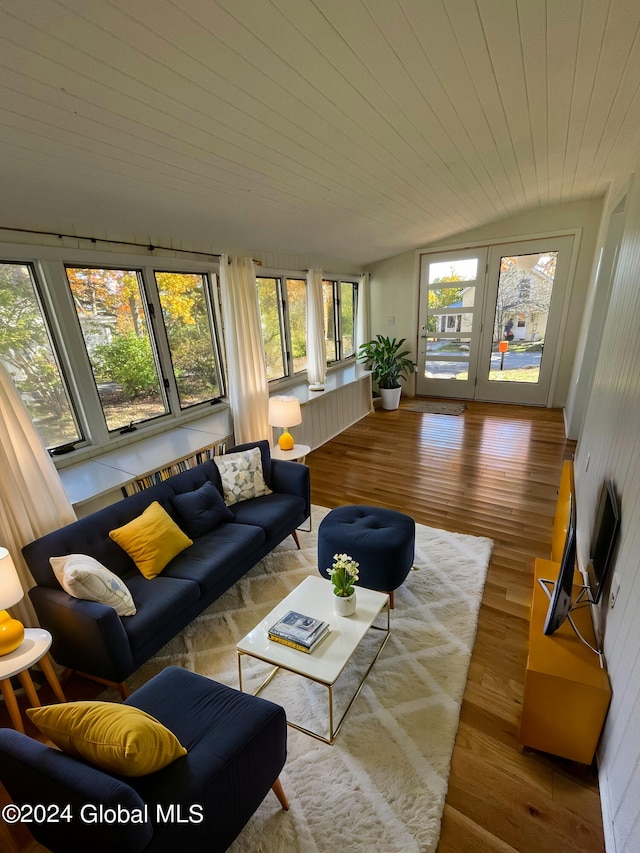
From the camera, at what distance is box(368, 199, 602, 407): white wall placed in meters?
5.21

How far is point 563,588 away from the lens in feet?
4.85

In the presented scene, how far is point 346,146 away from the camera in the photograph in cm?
227

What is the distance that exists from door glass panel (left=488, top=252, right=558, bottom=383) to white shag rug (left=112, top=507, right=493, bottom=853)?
176 inches

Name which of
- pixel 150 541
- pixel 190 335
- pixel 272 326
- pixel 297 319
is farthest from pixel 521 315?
pixel 150 541

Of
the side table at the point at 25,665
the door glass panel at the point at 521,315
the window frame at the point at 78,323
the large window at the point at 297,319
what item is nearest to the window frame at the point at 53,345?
the window frame at the point at 78,323

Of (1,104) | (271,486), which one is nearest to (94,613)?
(271,486)

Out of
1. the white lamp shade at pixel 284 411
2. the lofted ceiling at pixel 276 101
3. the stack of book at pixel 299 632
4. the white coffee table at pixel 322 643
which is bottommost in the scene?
the white coffee table at pixel 322 643

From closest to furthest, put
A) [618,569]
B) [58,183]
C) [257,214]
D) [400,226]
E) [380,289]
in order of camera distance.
Answer: [618,569] < [58,183] < [257,214] < [400,226] < [380,289]

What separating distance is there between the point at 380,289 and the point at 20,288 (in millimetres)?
5725

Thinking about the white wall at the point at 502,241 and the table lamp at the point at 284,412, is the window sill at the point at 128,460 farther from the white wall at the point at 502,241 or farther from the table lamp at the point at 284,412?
the white wall at the point at 502,241

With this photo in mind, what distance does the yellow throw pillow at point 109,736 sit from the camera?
1009 millimetres

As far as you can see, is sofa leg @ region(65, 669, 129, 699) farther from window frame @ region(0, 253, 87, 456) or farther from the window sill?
window frame @ region(0, 253, 87, 456)

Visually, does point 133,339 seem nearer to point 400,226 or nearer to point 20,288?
point 20,288

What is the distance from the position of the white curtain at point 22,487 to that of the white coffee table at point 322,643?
122cm
